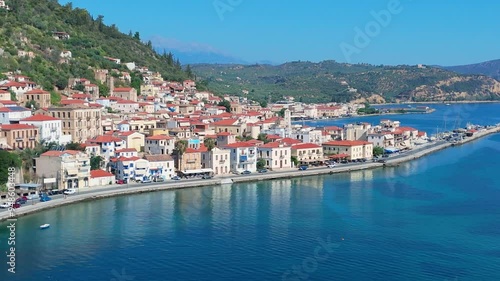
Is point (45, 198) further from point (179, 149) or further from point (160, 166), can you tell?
point (179, 149)

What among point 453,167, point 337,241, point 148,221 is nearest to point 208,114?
point 453,167

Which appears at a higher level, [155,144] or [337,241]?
[155,144]

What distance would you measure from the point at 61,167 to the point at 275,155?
7.96 meters

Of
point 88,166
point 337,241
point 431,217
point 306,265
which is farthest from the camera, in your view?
point 88,166

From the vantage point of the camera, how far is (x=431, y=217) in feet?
54.9

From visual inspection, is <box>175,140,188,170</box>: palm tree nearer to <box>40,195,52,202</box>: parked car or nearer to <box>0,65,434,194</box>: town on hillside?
<box>0,65,434,194</box>: town on hillside

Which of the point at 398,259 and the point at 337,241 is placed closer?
the point at 398,259

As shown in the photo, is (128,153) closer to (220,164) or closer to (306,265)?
(220,164)

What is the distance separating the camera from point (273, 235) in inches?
572

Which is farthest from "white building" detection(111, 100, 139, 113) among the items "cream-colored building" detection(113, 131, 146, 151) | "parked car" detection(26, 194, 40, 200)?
"parked car" detection(26, 194, 40, 200)

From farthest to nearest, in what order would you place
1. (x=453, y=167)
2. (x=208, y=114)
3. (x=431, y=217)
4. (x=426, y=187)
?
(x=208, y=114), (x=453, y=167), (x=426, y=187), (x=431, y=217)

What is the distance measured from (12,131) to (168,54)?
26950mm

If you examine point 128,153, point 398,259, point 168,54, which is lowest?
point 398,259

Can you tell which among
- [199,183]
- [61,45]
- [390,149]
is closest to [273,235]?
[199,183]
